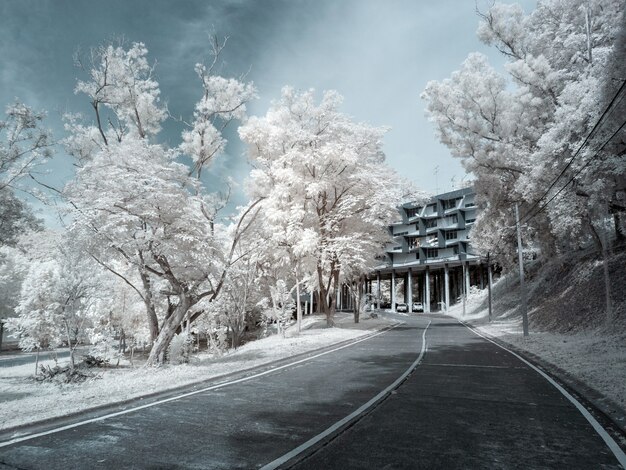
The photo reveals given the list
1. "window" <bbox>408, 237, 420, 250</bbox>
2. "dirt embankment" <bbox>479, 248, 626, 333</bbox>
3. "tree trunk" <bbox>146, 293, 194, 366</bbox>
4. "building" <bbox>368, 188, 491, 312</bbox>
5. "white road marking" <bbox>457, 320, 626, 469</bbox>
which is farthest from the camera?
"window" <bbox>408, 237, 420, 250</bbox>

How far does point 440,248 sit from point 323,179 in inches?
2028

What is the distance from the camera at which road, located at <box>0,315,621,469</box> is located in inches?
186

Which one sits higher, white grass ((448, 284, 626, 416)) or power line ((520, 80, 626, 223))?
power line ((520, 80, 626, 223))

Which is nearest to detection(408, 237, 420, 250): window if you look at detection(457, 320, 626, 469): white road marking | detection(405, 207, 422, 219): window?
detection(405, 207, 422, 219): window

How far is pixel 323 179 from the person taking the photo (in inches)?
1024

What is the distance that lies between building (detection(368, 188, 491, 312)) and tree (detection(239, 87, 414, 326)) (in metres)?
39.3

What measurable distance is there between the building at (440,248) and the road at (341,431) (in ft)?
194

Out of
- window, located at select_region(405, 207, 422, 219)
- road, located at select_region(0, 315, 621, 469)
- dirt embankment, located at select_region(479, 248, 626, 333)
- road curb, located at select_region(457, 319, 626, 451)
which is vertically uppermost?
window, located at select_region(405, 207, 422, 219)

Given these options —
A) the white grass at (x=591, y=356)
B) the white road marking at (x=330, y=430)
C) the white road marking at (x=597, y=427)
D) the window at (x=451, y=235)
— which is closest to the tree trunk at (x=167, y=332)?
the white road marking at (x=330, y=430)

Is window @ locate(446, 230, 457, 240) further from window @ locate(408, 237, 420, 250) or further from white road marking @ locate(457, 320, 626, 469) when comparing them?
white road marking @ locate(457, 320, 626, 469)

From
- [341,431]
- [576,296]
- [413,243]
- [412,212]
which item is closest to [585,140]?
[576,296]

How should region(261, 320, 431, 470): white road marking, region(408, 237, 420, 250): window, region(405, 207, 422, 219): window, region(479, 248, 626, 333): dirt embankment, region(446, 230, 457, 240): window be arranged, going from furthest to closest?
region(405, 207, 422, 219): window < region(408, 237, 420, 250): window < region(446, 230, 457, 240): window < region(479, 248, 626, 333): dirt embankment < region(261, 320, 431, 470): white road marking

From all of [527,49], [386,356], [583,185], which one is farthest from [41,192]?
[527,49]

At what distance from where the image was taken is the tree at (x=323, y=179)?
83.0 feet
